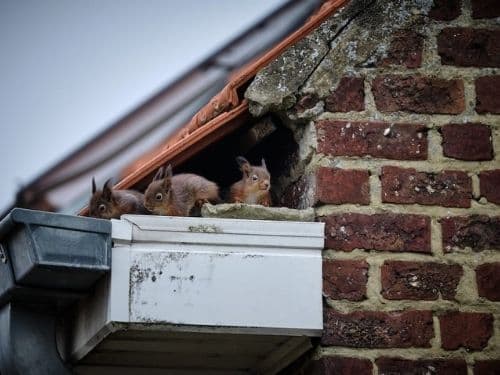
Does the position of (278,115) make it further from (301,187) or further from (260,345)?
(260,345)

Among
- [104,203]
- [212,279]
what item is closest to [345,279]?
[212,279]

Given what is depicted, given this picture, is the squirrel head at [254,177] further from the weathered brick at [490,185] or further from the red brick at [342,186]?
the weathered brick at [490,185]

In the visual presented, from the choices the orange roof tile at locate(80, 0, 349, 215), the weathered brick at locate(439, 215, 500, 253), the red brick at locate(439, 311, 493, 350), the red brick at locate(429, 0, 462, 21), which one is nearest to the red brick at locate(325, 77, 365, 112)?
the orange roof tile at locate(80, 0, 349, 215)

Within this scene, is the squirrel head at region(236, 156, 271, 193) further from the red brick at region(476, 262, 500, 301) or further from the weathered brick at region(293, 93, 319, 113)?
the red brick at region(476, 262, 500, 301)

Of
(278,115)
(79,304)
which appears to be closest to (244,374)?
(79,304)

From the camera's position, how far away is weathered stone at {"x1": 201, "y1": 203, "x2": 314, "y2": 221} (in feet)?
10.7

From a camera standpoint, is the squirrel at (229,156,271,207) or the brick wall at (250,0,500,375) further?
the squirrel at (229,156,271,207)

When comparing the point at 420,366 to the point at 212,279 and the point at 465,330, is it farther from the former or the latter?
the point at 212,279

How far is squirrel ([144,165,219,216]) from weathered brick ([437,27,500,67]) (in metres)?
0.90

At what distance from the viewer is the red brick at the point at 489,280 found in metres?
3.21

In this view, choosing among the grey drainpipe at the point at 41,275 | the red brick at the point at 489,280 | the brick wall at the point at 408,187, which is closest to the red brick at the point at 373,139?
the brick wall at the point at 408,187

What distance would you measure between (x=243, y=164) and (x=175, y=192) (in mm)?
257

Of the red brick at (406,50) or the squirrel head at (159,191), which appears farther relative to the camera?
the squirrel head at (159,191)

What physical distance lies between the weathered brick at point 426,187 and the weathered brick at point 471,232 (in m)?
0.05
